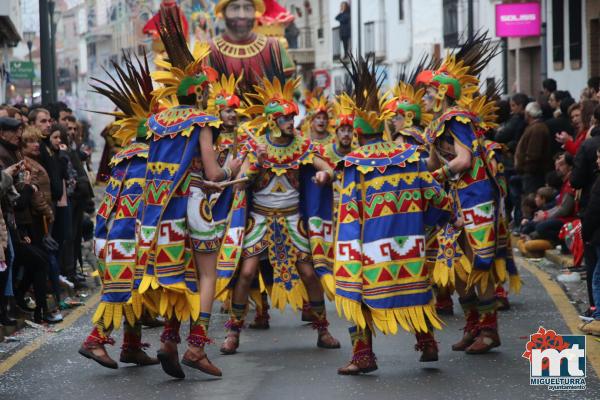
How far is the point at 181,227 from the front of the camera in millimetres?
8992

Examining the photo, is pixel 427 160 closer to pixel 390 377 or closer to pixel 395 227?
pixel 395 227

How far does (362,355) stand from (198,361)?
109cm

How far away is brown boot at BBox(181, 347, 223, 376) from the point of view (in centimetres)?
885

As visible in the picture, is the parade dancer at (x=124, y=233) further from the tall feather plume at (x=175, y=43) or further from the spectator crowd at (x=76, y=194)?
the spectator crowd at (x=76, y=194)

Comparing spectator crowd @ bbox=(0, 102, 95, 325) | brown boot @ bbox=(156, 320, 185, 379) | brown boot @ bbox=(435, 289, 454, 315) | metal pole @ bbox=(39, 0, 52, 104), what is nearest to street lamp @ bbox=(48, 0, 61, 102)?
metal pole @ bbox=(39, 0, 52, 104)

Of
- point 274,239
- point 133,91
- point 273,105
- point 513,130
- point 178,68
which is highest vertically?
point 178,68

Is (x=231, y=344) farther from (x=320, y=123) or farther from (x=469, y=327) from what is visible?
(x=320, y=123)

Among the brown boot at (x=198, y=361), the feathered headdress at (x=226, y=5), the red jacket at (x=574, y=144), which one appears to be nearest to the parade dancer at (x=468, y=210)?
the brown boot at (x=198, y=361)

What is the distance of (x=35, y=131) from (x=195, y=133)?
345 cm

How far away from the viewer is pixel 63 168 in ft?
42.5

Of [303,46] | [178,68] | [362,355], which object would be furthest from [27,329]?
[303,46]

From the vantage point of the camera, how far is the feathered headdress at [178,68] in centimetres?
912

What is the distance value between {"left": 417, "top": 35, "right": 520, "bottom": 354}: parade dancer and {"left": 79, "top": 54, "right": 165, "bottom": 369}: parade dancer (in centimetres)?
217

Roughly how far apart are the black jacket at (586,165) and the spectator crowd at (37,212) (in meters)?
4.46
